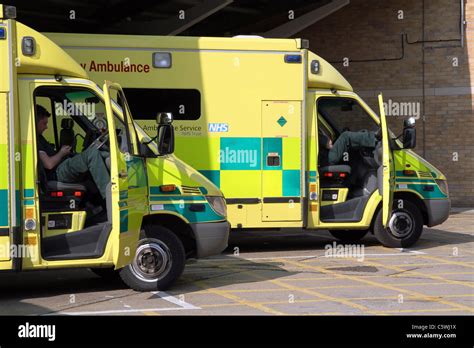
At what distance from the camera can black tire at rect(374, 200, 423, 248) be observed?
42.1 feet

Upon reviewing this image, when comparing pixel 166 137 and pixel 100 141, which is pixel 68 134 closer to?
pixel 100 141

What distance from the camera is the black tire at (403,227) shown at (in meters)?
12.8

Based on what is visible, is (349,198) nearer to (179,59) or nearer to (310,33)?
(179,59)

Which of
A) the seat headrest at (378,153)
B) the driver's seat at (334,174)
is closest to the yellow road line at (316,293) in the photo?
the driver's seat at (334,174)

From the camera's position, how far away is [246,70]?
39.5 feet

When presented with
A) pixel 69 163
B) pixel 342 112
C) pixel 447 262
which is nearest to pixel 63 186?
pixel 69 163

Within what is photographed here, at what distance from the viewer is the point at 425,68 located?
21.2 m

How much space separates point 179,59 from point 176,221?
127 inches

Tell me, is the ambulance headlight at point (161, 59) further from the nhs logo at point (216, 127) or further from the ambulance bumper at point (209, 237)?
the ambulance bumper at point (209, 237)

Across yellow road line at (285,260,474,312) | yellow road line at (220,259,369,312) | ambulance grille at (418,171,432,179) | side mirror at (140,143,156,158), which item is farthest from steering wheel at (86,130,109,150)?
ambulance grille at (418,171,432,179)

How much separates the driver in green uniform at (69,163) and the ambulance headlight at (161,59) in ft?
9.81

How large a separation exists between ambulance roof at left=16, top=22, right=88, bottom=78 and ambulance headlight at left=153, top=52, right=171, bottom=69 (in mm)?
2900
